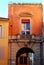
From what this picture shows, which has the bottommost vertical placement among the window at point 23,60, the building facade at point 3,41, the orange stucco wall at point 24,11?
the window at point 23,60

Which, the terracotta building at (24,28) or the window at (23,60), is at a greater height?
the terracotta building at (24,28)

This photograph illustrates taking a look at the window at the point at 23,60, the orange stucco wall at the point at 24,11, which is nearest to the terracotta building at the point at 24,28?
the orange stucco wall at the point at 24,11

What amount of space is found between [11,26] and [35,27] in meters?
2.78

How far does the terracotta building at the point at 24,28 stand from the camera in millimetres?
37875

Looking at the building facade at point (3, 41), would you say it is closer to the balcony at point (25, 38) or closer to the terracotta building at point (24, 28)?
the terracotta building at point (24, 28)

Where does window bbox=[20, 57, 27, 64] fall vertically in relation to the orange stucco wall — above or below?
below

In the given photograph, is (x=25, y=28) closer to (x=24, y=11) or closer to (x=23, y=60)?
(x=24, y=11)

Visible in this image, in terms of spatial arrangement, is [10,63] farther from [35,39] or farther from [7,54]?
[35,39]

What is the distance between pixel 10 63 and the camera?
37719 millimetres

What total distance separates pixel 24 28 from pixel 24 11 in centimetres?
198

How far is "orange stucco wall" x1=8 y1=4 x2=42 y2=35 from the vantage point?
38.8m

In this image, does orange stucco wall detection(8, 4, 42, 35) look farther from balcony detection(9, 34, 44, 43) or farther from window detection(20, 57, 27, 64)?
window detection(20, 57, 27, 64)

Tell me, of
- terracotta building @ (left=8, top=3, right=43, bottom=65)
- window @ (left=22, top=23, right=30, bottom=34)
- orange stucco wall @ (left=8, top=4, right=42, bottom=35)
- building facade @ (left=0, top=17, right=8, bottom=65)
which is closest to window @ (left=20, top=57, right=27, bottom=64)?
terracotta building @ (left=8, top=3, right=43, bottom=65)

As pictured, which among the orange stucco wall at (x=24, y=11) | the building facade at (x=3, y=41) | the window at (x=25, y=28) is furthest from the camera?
the window at (x=25, y=28)
